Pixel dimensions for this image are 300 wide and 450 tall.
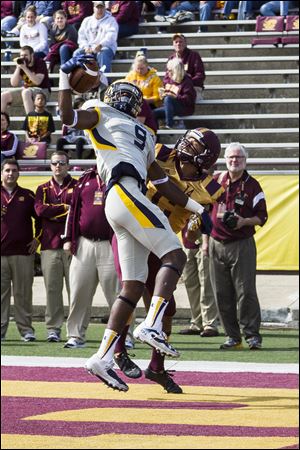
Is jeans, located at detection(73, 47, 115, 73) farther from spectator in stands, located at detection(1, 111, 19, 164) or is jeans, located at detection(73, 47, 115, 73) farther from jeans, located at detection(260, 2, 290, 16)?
spectator in stands, located at detection(1, 111, 19, 164)

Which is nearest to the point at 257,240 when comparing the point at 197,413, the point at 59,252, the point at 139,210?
the point at 59,252

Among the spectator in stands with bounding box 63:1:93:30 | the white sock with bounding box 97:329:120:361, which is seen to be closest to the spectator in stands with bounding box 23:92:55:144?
the spectator in stands with bounding box 63:1:93:30

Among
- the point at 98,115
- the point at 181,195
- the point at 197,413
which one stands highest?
the point at 98,115

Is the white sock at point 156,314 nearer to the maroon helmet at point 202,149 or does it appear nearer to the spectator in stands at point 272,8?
the maroon helmet at point 202,149

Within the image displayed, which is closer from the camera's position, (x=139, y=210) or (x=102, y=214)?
(x=139, y=210)

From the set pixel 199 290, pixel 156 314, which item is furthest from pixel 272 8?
pixel 156 314

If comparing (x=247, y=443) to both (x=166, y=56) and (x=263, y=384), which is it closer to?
(x=263, y=384)

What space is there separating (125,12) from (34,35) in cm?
150

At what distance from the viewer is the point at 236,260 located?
454 inches

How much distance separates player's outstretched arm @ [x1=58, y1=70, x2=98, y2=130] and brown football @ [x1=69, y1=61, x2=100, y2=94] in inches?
1.9

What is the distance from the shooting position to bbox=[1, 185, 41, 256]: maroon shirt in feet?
41.0

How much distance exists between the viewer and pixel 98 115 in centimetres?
743

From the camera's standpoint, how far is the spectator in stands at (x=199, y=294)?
12594 millimetres

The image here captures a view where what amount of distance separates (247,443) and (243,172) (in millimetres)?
4583
